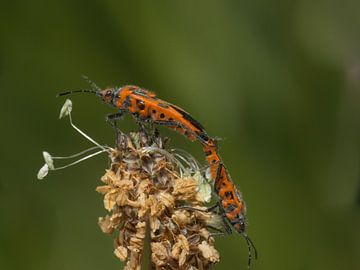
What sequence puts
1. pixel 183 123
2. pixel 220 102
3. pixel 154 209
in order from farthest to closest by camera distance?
pixel 220 102 → pixel 183 123 → pixel 154 209

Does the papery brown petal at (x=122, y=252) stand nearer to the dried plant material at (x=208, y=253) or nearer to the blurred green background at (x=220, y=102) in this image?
the dried plant material at (x=208, y=253)

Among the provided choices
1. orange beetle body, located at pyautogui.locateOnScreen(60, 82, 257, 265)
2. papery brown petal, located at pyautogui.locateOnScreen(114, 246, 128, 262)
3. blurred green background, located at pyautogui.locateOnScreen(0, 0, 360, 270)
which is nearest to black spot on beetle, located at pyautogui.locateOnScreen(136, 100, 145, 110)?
orange beetle body, located at pyautogui.locateOnScreen(60, 82, 257, 265)

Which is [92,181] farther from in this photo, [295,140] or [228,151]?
[295,140]

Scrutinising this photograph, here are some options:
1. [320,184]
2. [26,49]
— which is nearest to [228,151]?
[320,184]

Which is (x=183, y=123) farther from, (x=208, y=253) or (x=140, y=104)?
(x=208, y=253)

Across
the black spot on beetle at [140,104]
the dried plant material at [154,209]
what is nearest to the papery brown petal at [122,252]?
the dried plant material at [154,209]

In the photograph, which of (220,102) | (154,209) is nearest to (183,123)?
(154,209)
